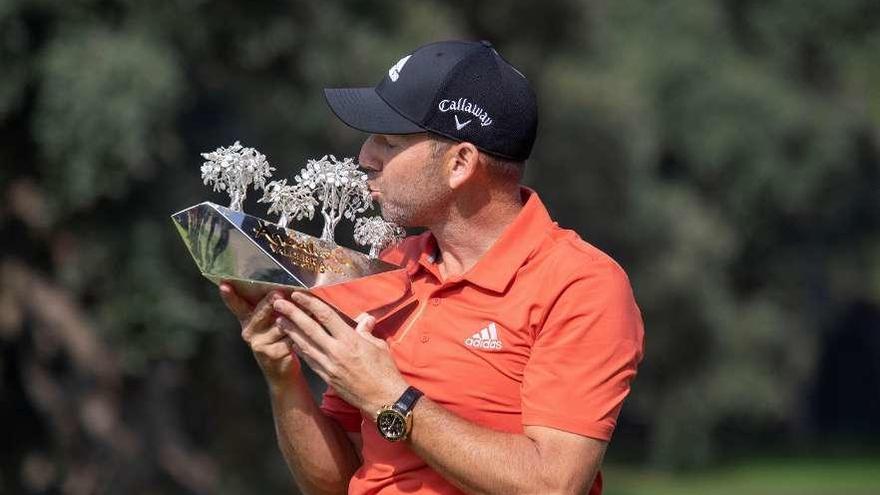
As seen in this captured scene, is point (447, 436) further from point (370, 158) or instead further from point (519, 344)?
point (370, 158)

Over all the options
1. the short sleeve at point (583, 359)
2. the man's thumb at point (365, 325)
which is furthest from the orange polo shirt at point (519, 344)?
the man's thumb at point (365, 325)

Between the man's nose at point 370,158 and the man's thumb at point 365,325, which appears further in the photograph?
the man's nose at point 370,158

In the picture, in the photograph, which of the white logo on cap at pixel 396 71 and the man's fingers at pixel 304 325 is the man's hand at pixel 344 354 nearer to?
the man's fingers at pixel 304 325

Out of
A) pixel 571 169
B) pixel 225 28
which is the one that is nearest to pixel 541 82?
pixel 571 169

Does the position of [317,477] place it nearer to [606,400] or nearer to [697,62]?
[606,400]

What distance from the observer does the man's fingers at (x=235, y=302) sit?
3732mm

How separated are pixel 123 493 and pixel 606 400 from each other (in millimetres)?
14810

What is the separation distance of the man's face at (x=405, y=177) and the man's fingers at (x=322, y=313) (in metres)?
0.35

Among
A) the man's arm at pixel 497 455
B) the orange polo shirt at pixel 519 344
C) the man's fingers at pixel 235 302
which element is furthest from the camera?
the man's fingers at pixel 235 302

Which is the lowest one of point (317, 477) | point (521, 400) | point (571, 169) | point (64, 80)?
point (571, 169)

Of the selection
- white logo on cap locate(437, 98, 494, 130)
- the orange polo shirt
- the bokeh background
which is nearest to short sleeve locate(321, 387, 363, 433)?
the orange polo shirt

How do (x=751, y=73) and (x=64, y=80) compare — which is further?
(x=751, y=73)

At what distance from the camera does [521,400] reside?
3691 mm

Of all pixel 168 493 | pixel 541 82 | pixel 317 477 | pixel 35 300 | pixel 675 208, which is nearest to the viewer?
pixel 317 477
